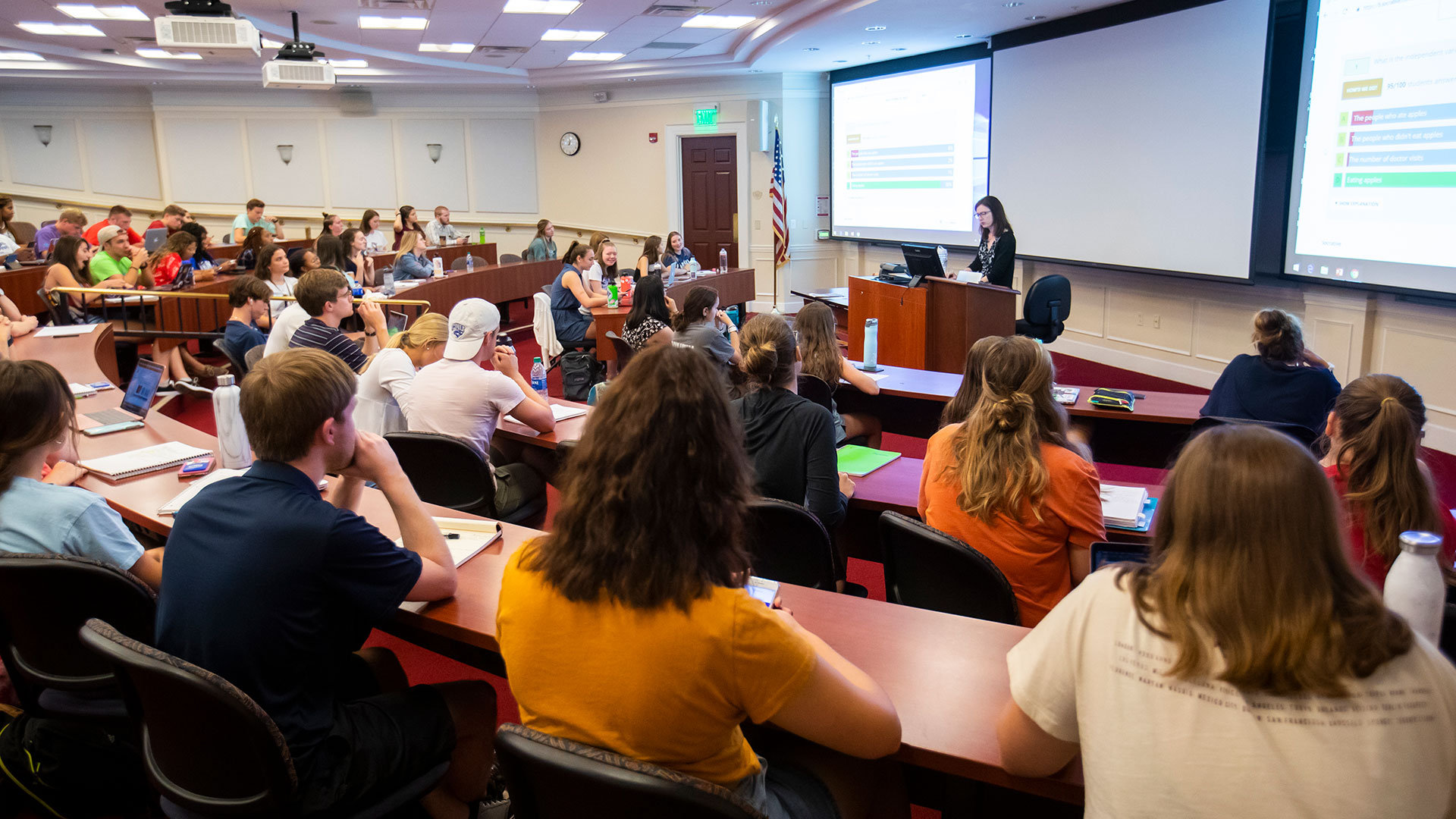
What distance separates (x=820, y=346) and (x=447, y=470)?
1.73 m

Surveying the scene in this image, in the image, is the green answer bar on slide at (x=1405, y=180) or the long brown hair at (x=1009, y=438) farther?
the green answer bar on slide at (x=1405, y=180)

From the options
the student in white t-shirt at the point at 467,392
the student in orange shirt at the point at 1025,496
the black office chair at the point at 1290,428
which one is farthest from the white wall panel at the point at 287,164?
the student in orange shirt at the point at 1025,496

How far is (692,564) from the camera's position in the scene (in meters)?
1.26

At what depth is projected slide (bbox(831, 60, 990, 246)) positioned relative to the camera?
8.96 m

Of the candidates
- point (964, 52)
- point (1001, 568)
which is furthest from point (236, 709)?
point (964, 52)

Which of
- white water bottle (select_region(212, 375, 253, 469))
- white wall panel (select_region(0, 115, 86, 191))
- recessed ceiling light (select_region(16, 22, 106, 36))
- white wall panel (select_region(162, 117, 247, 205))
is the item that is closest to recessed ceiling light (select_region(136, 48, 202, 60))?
recessed ceiling light (select_region(16, 22, 106, 36))

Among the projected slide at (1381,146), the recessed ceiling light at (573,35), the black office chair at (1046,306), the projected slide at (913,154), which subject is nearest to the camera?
the projected slide at (1381,146)

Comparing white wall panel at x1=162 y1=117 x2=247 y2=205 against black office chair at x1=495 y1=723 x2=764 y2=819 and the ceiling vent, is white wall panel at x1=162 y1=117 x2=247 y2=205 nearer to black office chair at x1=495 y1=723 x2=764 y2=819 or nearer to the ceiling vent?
the ceiling vent

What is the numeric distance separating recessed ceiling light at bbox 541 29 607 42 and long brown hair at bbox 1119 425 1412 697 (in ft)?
28.8

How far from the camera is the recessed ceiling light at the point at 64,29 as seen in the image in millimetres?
8188

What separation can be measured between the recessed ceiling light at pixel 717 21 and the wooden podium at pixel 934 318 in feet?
9.12

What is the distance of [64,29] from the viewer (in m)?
8.38

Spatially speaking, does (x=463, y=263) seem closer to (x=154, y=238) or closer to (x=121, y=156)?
(x=154, y=238)

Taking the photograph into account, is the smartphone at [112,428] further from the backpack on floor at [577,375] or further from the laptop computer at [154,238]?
the laptop computer at [154,238]
